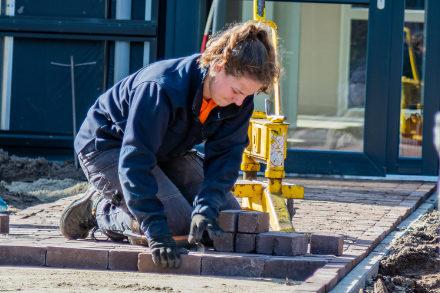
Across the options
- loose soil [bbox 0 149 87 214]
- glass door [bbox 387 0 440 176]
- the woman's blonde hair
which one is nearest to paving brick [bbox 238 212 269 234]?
the woman's blonde hair

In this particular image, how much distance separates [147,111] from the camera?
9.39 feet

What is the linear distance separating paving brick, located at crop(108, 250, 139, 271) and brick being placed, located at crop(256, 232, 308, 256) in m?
0.62

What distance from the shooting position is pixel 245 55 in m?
2.84

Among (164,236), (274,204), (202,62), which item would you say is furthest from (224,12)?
(164,236)


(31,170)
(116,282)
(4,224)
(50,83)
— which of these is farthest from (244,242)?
(50,83)

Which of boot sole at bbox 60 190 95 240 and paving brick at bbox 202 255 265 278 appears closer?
paving brick at bbox 202 255 265 278

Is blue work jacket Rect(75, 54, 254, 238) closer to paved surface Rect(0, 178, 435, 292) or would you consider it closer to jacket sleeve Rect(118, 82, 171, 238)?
jacket sleeve Rect(118, 82, 171, 238)

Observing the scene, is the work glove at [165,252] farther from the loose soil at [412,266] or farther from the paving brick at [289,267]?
the loose soil at [412,266]

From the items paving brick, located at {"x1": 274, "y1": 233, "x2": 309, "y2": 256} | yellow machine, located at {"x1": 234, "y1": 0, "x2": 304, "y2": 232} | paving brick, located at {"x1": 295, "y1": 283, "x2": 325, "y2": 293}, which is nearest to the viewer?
paving brick, located at {"x1": 295, "y1": 283, "x2": 325, "y2": 293}

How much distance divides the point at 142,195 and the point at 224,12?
4.34 metres

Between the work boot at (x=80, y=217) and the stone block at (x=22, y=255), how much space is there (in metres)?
0.43

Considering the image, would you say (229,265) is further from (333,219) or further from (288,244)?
(333,219)

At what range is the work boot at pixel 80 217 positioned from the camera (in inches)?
135

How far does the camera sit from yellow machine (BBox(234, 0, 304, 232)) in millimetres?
3738
